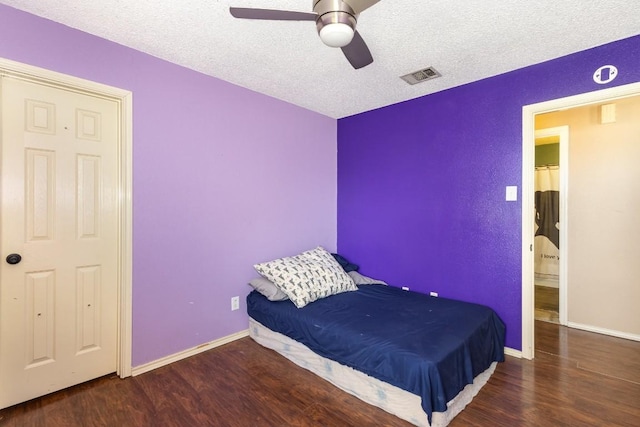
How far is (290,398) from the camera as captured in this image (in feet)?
6.42

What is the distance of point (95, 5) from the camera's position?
1742 mm

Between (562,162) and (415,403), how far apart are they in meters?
3.07

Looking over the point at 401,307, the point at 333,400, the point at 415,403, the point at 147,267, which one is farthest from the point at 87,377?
the point at 401,307

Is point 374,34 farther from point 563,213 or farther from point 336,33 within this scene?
point 563,213

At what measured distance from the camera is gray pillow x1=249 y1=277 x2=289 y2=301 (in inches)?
105

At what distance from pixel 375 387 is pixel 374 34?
2.30m

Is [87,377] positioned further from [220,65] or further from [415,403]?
[220,65]

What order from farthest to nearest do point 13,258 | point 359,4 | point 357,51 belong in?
point 13,258 < point 357,51 < point 359,4

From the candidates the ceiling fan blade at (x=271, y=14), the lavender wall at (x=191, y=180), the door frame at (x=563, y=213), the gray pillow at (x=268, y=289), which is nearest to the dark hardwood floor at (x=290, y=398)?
the lavender wall at (x=191, y=180)

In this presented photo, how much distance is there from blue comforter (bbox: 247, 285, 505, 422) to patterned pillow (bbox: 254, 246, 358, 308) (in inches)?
3.2

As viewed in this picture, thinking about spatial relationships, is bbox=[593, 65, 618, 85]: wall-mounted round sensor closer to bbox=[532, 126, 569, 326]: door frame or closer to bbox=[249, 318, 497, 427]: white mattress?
bbox=[532, 126, 569, 326]: door frame

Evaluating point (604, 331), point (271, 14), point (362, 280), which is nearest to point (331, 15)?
point (271, 14)

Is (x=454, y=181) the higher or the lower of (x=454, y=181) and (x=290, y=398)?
the higher

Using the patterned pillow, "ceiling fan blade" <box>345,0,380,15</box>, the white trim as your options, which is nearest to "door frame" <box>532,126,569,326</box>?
the white trim
